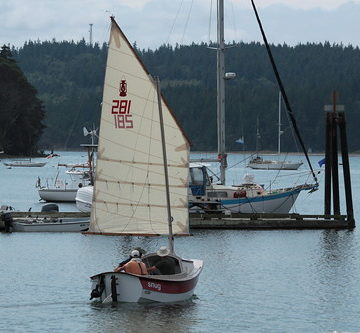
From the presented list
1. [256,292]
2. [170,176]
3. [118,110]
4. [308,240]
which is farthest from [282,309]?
[308,240]

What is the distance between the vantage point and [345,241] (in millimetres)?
55406

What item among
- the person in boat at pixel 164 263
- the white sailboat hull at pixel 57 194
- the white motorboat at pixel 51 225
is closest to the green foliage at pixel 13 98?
the white sailboat hull at pixel 57 194

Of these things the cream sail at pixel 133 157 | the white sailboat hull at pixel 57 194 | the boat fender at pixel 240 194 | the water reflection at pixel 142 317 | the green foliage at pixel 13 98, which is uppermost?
the green foliage at pixel 13 98

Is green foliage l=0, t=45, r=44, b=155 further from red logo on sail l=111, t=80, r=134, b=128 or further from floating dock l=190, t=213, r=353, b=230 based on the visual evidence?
red logo on sail l=111, t=80, r=134, b=128

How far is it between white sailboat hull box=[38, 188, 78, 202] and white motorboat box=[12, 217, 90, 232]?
105 feet

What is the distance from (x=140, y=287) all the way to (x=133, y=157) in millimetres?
5223

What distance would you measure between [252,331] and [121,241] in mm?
21391

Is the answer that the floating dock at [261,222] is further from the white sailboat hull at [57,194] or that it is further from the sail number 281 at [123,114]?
the white sailboat hull at [57,194]

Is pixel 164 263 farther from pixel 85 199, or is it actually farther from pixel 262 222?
pixel 85 199

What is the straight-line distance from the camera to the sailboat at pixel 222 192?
6028 centimetres

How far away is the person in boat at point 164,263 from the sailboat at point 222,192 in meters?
22.6

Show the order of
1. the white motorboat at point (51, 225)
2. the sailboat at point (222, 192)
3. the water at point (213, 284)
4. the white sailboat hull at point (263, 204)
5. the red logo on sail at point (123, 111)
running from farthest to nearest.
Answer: the white sailboat hull at point (263, 204), the sailboat at point (222, 192), the white motorboat at point (51, 225), the red logo on sail at point (123, 111), the water at point (213, 284)

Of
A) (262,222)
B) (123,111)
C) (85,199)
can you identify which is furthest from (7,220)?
(123,111)

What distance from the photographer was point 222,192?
6147 cm
